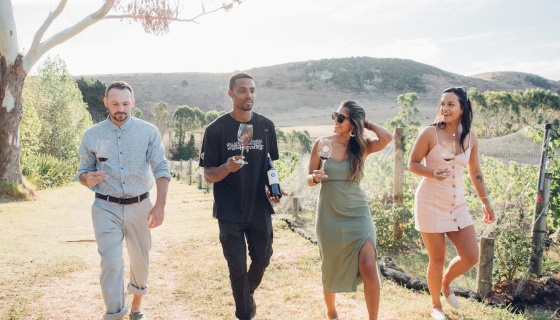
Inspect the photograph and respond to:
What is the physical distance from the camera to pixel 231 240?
12.0 ft

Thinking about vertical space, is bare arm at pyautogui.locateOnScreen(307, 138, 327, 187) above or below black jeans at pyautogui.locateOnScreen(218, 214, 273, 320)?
above

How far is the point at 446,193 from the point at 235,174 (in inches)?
72.0

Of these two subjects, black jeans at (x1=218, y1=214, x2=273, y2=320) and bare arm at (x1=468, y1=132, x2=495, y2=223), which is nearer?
black jeans at (x1=218, y1=214, x2=273, y2=320)

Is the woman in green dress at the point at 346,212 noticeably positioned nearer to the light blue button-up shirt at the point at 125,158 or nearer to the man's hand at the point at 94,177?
the light blue button-up shirt at the point at 125,158

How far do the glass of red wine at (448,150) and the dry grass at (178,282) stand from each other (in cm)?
149

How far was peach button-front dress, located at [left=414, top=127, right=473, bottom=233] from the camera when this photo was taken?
3.96 metres

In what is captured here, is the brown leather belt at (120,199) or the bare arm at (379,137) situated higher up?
the bare arm at (379,137)

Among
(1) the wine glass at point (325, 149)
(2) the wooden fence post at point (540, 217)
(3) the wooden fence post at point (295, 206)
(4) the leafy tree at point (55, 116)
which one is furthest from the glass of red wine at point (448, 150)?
(4) the leafy tree at point (55, 116)

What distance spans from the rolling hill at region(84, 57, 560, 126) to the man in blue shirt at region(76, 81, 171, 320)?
84985 mm

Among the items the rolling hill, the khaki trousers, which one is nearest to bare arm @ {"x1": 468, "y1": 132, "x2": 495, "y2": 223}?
the khaki trousers

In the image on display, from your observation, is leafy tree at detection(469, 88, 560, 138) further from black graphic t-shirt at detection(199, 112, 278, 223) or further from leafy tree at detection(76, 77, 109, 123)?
black graphic t-shirt at detection(199, 112, 278, 223)

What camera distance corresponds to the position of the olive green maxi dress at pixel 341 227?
11.9ft

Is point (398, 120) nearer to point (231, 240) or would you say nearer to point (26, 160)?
point (26, 160)

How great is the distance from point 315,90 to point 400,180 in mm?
114417
